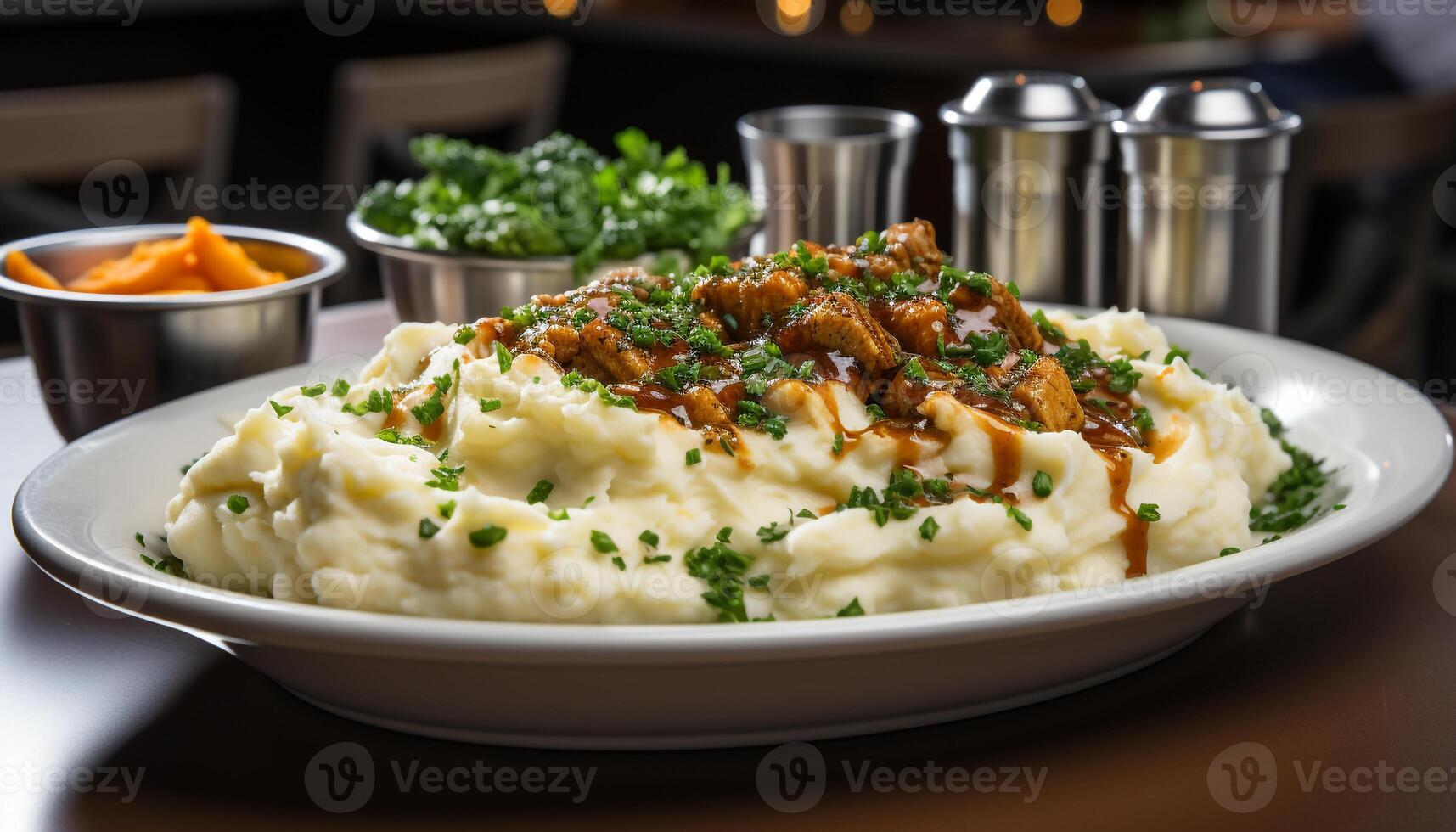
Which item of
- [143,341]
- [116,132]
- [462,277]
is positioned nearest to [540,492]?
[143,341]

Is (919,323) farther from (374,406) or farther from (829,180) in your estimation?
(829,180)

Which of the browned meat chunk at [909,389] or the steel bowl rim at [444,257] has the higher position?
the browned meat chunk at [909,389]

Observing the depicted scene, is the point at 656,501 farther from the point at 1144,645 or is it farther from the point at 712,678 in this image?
the point at 1144,645

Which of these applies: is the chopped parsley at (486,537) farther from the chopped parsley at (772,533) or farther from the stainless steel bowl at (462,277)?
the stainless steel bowl at (462,277)

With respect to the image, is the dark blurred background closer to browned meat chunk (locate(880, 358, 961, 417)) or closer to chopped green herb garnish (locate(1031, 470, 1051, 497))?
browned meat chunk (locate(880, 358, 961, 417))

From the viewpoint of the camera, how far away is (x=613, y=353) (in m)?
2.21

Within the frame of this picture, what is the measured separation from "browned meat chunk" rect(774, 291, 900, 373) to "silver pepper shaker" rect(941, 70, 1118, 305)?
1084 millimetres

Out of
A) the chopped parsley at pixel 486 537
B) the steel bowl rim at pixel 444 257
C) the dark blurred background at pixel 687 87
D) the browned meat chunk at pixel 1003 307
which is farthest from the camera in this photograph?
the dark blurred background at pixel 687 87

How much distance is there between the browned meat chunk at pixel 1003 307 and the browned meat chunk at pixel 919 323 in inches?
2.8

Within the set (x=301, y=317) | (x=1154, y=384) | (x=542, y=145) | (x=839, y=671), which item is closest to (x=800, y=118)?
(x=542, y=145)

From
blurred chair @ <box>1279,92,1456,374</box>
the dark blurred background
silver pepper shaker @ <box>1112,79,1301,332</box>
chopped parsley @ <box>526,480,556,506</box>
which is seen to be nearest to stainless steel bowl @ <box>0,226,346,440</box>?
chopped parsley @ <box>526,480,556,506</box>

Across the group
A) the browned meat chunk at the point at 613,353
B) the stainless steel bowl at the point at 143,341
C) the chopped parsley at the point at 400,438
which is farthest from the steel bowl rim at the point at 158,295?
the browned meat chunk at the point at 613,353

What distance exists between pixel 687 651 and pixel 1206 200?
202 centimetres

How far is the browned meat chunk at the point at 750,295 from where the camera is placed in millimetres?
2359
